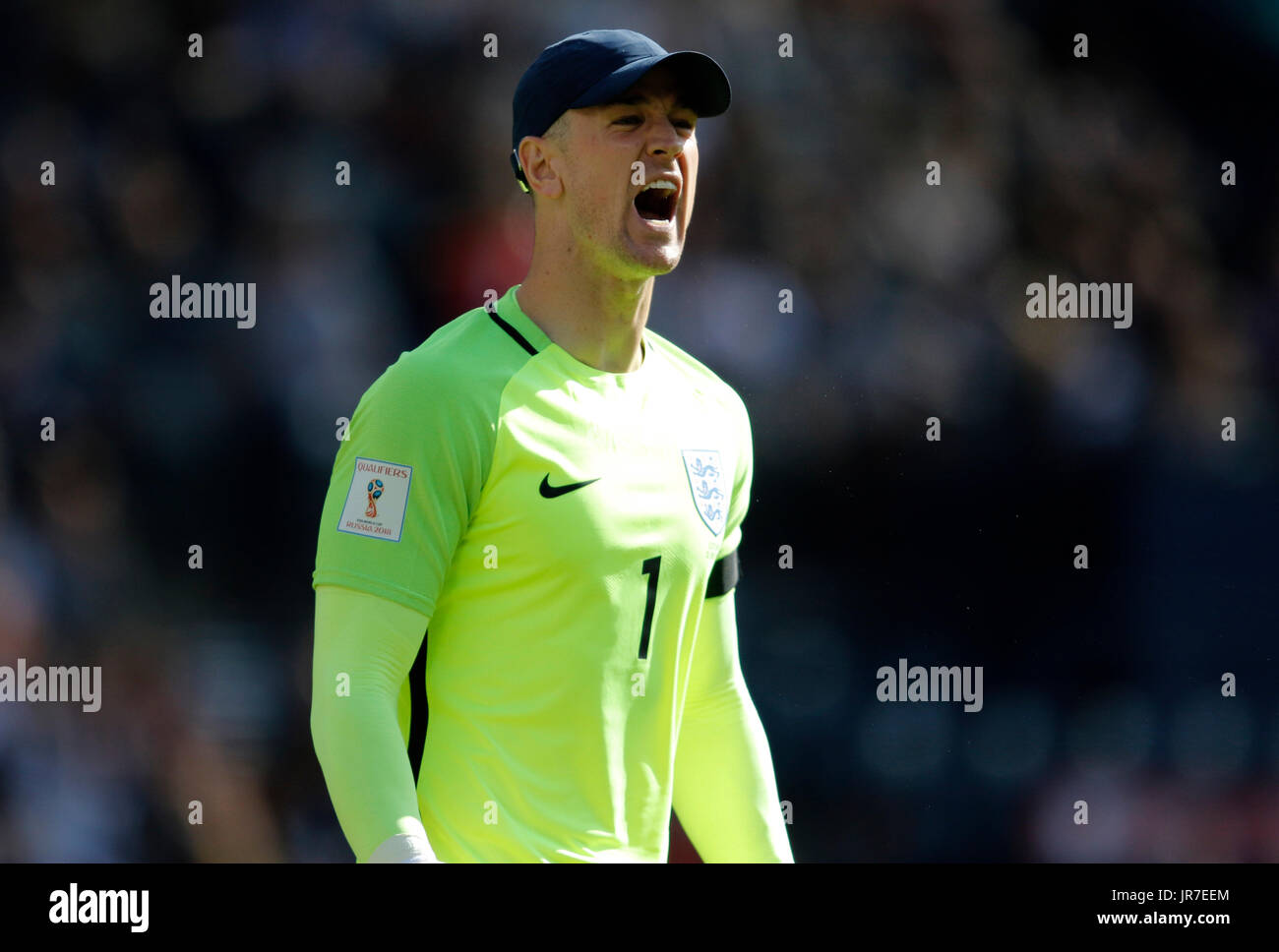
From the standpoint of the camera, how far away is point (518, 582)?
2.18 metres

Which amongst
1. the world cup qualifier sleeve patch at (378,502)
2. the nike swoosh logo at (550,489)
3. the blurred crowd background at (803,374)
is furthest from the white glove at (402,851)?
the blurred crowd background at (803,374)

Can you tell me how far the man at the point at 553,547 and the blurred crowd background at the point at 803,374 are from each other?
4.62 feet

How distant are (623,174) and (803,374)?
1.61 m

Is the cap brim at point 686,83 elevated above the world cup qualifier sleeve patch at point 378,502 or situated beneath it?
elevated above

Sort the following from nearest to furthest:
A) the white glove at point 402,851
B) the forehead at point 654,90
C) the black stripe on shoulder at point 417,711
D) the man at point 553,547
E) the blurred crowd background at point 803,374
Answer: the white glove at point 402,851 < the man at point 553,547 < the black stripe on shoulder at point 417,711 < the forehead at point 654,90 < the blurred crowd background at point 803,374

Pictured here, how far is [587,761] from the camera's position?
2215 mm

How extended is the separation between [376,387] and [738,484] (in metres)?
0.65

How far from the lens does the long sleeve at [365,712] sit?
6.55 ft

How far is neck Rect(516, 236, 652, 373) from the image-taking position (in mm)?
2352

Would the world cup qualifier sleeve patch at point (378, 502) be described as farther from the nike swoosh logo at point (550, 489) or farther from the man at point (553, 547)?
the nike swoosh logo at point (550, 489)

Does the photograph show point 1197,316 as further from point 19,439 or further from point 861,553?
point 19,439

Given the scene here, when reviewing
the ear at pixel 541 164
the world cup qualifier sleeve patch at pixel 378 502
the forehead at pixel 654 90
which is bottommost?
the world cup qualifier sleeve patch at pixel 378 502

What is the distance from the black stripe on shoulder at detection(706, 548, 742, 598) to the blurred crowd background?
1.34 m
